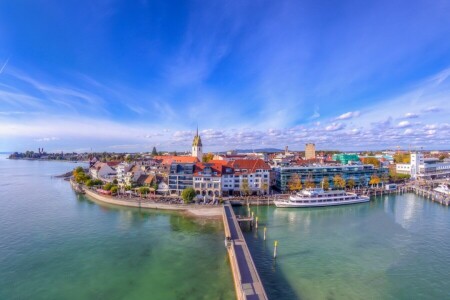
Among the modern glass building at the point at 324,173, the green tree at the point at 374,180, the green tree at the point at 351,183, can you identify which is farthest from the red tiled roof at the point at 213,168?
the green tree at the point at 374,180

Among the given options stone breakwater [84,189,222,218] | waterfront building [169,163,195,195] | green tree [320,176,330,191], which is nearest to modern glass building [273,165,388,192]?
green tree [320,176,330,191]

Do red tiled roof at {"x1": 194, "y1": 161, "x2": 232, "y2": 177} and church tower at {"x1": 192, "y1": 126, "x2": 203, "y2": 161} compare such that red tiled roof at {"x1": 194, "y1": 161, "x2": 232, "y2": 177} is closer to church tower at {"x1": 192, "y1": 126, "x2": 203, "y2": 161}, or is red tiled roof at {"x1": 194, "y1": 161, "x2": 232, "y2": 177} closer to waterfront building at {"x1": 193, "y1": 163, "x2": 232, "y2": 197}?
waterfront building at {"x1": 193, "y1": 163, "x2": 232, "y2": 197}

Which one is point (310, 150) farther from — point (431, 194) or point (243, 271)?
point (243, 271)

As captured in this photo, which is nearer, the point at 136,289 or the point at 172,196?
the point at 136,289

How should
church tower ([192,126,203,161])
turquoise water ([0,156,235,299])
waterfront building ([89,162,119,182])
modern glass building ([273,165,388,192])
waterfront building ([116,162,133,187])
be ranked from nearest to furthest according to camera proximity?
turquoise water ([0,156,235,299]), modern glass building ([273,165,388,192]), waterfront building ([116,162,133,187]), waterfront building ([89,162,119,182]), church tower ([192,126,203,161])

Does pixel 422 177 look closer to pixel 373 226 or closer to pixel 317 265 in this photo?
pixel 373 226

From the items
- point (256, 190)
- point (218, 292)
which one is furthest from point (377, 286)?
point (256, 190)
